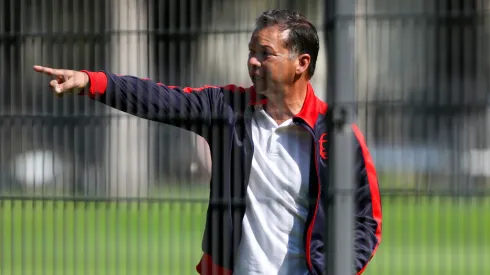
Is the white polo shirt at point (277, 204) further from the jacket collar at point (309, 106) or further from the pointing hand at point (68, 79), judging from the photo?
the pointing hand at point (68, 79)

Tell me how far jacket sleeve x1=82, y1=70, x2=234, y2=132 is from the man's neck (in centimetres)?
15

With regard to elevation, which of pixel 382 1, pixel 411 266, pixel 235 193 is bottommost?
pixel 411 266

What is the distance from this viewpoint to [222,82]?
328cm

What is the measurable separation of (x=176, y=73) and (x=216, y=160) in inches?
11.9

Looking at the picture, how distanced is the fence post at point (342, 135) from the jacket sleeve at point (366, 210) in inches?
6.9

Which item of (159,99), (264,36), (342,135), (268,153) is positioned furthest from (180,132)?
(342,135)

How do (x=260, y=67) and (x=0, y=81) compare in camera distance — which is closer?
(x=260, y=67)

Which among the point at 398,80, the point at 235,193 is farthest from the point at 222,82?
the point at 398,80

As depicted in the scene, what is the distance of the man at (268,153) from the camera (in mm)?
3195

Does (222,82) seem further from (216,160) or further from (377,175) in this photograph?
(377,175)

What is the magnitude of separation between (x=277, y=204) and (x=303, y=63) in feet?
1.49

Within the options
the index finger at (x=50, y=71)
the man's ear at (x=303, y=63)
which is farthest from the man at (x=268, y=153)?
the index finger at (x=50, y=71)

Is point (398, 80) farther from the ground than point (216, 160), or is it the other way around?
point (398, 80)

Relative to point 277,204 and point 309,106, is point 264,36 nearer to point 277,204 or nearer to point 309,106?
point 309,106
